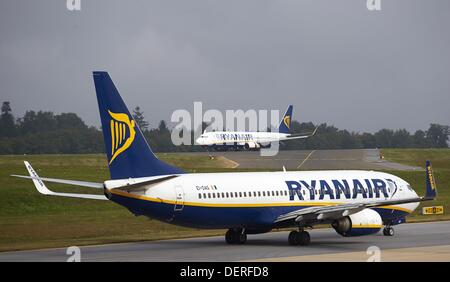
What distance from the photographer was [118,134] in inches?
1459

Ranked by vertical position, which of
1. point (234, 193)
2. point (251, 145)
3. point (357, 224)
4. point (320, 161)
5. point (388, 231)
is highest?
point (251, 145)

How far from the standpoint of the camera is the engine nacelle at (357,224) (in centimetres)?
4050

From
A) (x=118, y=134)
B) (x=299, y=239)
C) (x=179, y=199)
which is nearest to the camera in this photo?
(x=118, y=134)

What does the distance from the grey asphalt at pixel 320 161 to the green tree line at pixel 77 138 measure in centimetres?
3295

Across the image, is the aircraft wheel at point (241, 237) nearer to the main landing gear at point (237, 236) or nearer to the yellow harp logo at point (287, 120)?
the main landing gear at point (237, 236)

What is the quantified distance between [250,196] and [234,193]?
3.02ft

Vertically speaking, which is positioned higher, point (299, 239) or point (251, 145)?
point (251, 145)

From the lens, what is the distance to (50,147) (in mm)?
134750

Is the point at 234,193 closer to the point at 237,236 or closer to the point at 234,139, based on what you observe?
the point at 237,236

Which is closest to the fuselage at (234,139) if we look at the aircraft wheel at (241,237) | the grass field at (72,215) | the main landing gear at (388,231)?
the grass field at (72,215)

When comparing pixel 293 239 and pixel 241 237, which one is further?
pixel 241 237

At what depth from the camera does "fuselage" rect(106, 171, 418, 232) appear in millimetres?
37781

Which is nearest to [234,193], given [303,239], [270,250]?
[270,250]

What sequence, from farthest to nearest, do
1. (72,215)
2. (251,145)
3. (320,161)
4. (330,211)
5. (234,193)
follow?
(251,145)
(320,161)
(72,215)
(234,193)
(330,211)
